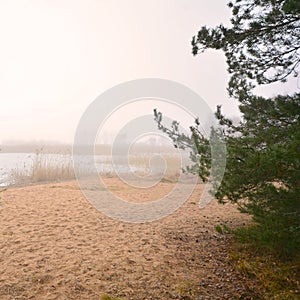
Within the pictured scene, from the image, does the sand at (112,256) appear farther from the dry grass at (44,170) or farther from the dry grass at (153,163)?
the dry grass at (153,163)

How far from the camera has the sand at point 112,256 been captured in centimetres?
200

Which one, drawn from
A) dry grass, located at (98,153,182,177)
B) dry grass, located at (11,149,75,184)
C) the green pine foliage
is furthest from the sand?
dry grass, located at (98,153,182,177)

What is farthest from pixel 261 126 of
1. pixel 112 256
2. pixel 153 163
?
pixel 153 163

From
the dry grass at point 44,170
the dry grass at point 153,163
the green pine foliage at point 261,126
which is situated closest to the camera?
the green pine foliage at point 261,126

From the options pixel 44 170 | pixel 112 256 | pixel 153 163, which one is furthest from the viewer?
pixel 153 163

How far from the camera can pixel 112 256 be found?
2648 mm

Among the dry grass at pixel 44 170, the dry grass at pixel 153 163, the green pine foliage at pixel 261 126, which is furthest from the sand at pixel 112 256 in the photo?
the dry grass at pixel 153 163

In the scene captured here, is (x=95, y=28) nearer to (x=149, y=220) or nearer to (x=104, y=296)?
(x=149, y=220)

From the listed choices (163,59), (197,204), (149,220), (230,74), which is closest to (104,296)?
(149,220)

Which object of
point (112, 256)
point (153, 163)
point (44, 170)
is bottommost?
point (112, 256)

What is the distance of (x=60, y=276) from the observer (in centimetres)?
220

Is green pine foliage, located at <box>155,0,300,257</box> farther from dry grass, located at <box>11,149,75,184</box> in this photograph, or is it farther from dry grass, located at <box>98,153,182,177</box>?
dry grass, located at <box>98,153,182,177</box>

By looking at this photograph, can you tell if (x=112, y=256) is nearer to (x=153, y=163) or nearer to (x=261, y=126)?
(x=261, y=126)

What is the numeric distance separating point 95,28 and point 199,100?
3794 mm
